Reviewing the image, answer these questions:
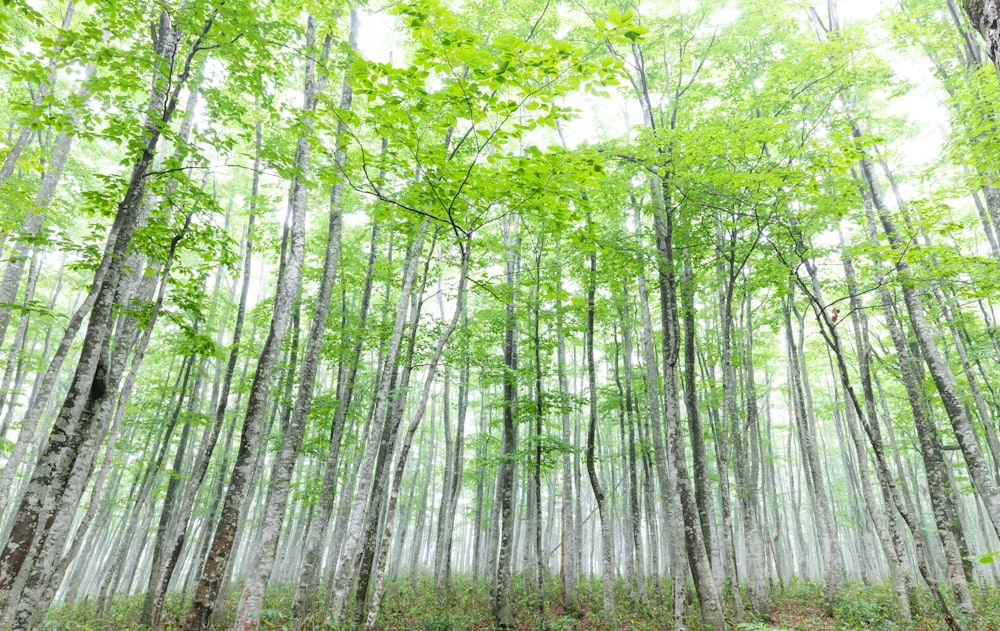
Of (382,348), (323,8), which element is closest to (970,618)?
(382,348)

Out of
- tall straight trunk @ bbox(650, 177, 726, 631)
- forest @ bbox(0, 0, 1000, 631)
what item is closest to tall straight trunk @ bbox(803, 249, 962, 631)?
forest @ bbox(0, 0, 1000, 631)

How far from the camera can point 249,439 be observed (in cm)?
717

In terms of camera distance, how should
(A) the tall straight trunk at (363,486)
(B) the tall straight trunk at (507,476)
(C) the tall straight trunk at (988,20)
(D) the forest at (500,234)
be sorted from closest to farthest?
(C) the tall straight trunk at (988,20) < (D) the forest at (500,234) < (A) the tall straight trunk at (363,486) < (B) the tall straight trunk at (507,476)

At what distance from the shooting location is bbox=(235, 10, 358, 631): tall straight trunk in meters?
6.75

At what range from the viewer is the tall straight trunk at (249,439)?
21.9 feet

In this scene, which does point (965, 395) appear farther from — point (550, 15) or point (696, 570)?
point (550, 15)

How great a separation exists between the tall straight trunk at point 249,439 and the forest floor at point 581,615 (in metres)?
1.77

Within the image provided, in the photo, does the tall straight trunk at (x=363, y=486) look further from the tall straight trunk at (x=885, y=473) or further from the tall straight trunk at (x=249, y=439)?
the tall straight trunk at (x=885, y=473)

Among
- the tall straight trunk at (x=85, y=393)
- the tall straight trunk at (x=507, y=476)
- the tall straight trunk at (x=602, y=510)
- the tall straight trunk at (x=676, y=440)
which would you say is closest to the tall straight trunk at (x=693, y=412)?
the tall straight trunk at (x=676, y=440)

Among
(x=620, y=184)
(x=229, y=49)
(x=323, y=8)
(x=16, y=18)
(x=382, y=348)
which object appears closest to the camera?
(x=229, y=49)

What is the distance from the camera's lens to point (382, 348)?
14.2 meters

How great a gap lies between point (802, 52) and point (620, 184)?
471 centimetres

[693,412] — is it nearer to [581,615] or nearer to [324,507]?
[581,615]

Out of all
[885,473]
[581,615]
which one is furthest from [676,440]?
[581,615]
